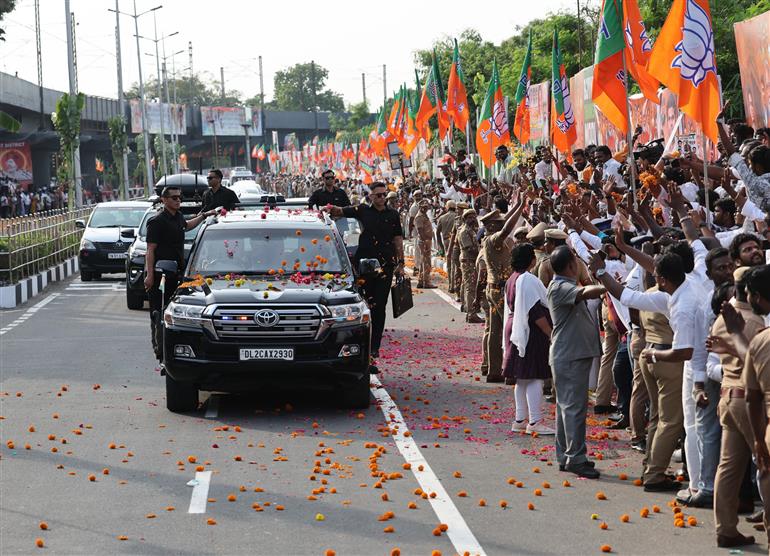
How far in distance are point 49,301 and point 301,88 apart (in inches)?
6615

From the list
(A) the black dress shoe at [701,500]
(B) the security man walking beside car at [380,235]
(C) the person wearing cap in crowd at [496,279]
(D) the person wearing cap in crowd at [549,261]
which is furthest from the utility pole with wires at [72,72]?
(A) the black dress shoe at [701,500]

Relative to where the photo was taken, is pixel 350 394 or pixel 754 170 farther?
pixel 350 394

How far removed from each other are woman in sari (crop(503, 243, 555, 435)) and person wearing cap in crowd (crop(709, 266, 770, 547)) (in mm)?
3854

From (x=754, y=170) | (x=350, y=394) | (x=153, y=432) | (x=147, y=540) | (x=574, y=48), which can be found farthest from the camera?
(x=574, y=48)

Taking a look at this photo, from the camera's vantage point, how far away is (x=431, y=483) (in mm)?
9742

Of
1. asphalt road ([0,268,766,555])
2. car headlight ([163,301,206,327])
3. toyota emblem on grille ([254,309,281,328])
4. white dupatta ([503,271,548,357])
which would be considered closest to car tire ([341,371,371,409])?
asphalt road ([0,268,766,555])

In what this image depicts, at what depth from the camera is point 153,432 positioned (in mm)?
11992

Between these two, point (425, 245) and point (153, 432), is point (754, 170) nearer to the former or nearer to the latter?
point (153, 432)

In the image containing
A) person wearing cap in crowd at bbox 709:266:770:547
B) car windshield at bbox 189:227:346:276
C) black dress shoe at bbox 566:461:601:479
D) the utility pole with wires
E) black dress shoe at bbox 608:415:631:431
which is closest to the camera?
person wearing cap in crowd at bbox 709:266:770:547

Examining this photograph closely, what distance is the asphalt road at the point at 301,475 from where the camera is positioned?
8.19 m

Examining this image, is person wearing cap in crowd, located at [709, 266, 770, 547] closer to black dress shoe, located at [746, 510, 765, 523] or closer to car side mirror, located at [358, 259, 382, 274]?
black dress shoe, located at [746, 510, 765, 523]

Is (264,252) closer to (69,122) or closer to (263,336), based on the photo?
(263,336)

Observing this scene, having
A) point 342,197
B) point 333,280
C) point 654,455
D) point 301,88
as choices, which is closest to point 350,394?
point 333,280

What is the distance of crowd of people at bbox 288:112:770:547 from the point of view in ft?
25.1
